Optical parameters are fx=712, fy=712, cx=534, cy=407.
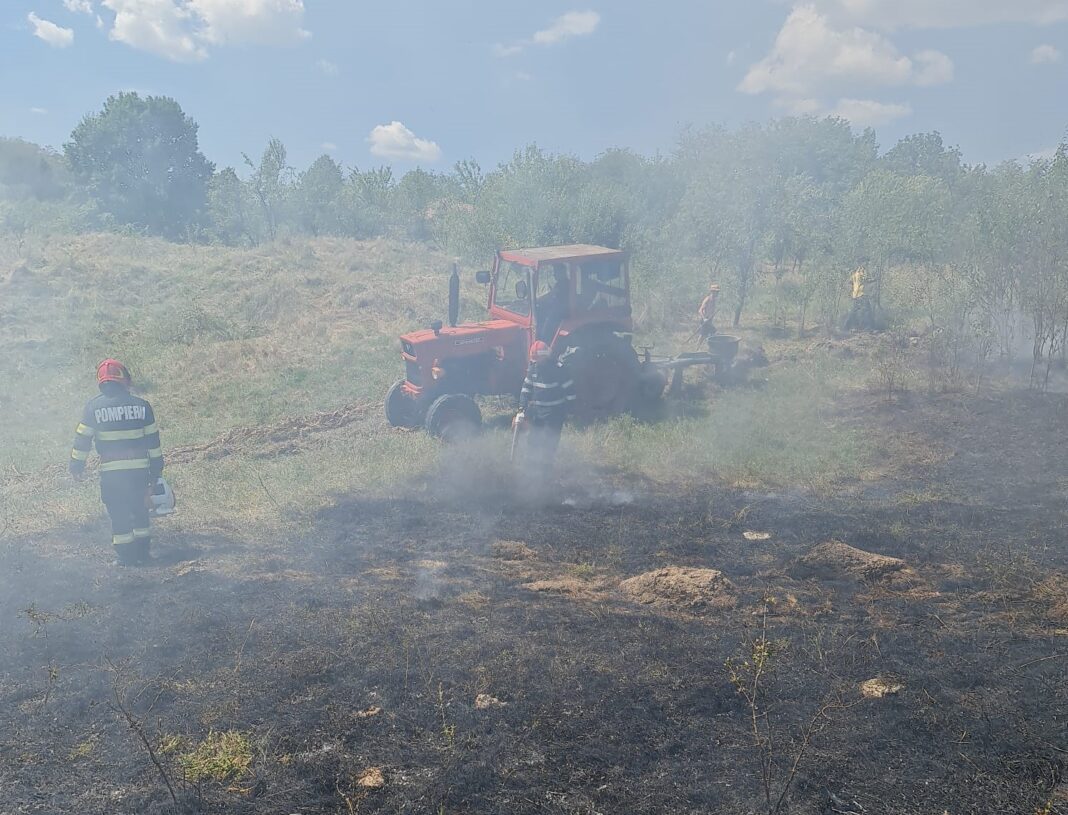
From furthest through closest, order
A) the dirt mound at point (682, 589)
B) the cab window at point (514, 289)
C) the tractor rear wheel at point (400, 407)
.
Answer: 1. the tractor rear wheel at point (400, 407)
2. the cab window at point (514, 289)
3. the dirt mound at point (682, 589)

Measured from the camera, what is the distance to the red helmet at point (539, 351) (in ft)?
31.3

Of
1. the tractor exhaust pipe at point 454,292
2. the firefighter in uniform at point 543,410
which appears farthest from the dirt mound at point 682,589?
the tractor exhaust pipe at point 454,292

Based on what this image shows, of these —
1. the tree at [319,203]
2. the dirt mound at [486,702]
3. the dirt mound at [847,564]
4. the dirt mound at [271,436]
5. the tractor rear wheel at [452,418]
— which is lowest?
the dirt mound at [486,702]

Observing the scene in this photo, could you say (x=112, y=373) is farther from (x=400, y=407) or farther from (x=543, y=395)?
(x=400, y=407)

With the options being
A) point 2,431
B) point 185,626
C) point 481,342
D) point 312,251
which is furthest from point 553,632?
point 312,251

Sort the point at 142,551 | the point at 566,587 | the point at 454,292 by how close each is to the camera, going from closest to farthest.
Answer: the point at 566,587 < the point at 142,551 < the point at 454,292

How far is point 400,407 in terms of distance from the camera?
1101 centimetres

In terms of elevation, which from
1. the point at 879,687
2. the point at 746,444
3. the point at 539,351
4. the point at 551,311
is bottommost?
the point at 879,687

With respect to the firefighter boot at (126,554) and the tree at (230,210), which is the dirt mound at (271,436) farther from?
the tree at (230,210)

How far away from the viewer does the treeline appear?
12078mm

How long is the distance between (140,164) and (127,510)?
157 feet

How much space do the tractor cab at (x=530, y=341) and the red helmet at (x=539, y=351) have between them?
11.0 inches

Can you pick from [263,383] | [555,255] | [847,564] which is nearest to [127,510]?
[555,255]

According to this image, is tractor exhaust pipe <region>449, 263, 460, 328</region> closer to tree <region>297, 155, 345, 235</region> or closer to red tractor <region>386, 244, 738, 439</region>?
red tractor <region>386, 244, 738, 439</region>
